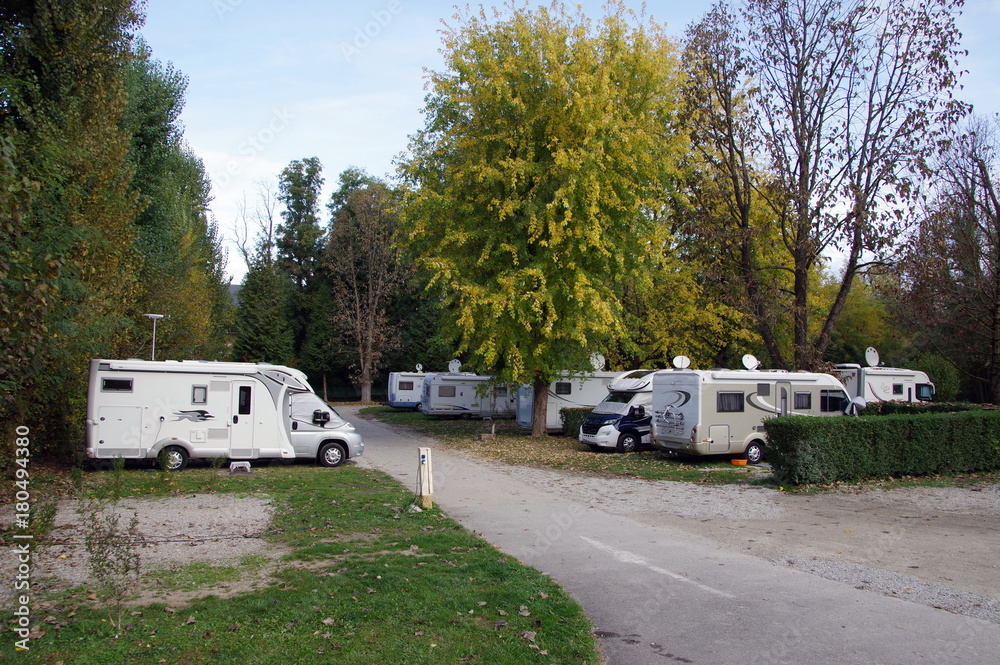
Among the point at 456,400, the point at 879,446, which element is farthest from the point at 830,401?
the point at 456,400

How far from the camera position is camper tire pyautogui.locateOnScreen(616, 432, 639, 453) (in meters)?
20.7

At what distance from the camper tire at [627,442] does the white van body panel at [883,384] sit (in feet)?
37.5

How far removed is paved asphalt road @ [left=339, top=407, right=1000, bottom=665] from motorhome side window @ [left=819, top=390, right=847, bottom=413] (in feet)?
35.5

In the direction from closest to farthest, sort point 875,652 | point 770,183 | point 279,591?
point 875,652, point 279,591, point 770,183

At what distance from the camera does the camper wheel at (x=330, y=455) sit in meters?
16.9

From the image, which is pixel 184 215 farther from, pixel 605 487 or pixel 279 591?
pixel 279 591

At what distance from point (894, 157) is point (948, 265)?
7.55m

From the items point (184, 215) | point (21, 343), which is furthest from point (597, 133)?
point (184, 215)

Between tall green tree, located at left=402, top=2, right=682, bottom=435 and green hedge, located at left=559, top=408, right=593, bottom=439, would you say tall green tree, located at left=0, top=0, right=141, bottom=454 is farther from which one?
green hedge, located at left=559, top=408, right=593, bottom=439

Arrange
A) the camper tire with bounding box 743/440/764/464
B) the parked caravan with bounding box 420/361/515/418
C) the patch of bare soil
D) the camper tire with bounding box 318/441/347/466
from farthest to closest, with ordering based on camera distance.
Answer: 1. the parked caravan with bounding box 420/361/515/418
2. the camper tire with bounding box 743/440/764/464
3. the camper tire with bounding box 318/441/347/466
4. the patch of bare soil

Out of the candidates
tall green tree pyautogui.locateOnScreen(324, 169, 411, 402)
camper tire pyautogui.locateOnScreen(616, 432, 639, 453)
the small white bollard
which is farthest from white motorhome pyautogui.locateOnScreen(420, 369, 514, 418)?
the small white bollard

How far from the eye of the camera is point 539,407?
24.9m

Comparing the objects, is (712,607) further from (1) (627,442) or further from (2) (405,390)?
(2) (405,390)

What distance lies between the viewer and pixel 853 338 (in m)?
45.1
